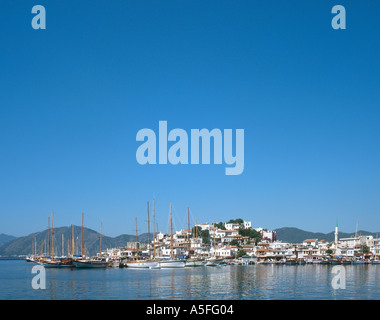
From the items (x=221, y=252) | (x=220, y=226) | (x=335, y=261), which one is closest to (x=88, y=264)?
(x=221, y=252)

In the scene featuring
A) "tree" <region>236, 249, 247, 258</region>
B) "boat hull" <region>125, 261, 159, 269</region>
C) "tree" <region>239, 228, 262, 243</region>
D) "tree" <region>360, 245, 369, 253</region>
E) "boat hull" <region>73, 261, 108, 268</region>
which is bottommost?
"tree" <region>360, 245, 369, 253</region>

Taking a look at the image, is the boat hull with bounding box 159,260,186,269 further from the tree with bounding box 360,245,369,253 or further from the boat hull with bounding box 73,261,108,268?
the tree with bounding box 360,245,369,253

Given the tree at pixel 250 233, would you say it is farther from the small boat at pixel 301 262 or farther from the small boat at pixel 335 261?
the small boat at pixel 335 261

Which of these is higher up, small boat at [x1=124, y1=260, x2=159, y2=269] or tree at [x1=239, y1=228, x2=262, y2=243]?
small boat at [x1=124, y1=260, x2=159, y2=269]

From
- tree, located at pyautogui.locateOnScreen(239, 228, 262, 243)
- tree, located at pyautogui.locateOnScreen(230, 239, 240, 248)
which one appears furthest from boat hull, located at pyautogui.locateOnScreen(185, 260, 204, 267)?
tree, located at pyautogui.locateOnScreen(239, 228, 262, 243)

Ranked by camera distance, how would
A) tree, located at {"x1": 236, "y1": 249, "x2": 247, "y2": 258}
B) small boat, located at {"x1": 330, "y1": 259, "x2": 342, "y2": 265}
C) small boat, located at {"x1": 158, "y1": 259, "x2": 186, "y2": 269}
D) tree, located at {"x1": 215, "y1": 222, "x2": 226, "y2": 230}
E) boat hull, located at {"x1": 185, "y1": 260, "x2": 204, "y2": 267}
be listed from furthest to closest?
tree, located at {"x1": 215, "y1": 222, "x2": 226, "y2": 230} → tree, located at {"x1": 236, "y1": 249, "x2": 247, "y2": 258} → small boat, located at {"x1": 330, "y1": 259, "x2": 342, "y2": 265} → boat hull, located at {"x1": 185, "y1": 260, "x2": 204, "y2": 267} → small boat, located at {"x1": 158, "y1": 259, "x2": 186, "y2": 269}

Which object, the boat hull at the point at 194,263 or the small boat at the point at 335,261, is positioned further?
the small boat at the point at 335,261

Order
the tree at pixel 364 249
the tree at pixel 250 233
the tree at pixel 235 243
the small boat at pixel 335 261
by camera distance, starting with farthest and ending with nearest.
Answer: the tree at pixel 250 233
the tree at pixel 235 243
the tree at pixel 364 249
the small boat at pixel 335 261

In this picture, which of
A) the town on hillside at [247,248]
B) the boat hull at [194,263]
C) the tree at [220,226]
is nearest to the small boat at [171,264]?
the boat hull at [194,263]

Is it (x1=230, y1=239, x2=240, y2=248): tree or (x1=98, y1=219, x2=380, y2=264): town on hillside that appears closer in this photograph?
(x1=98, y1=219, x2=380, y2=264): town on hillside

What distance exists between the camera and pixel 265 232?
133750 mm
